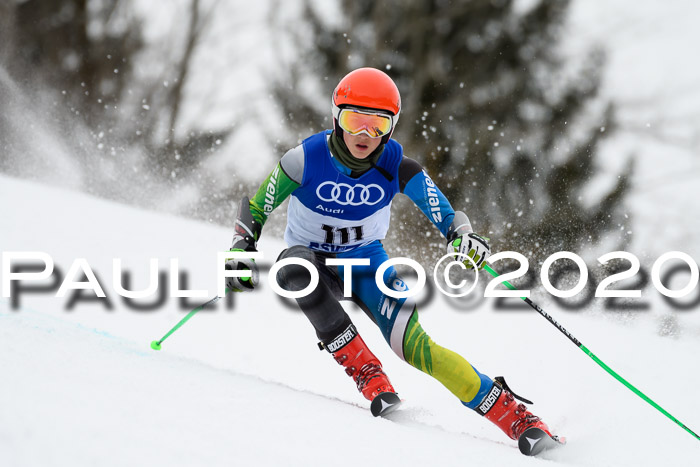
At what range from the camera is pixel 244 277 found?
2.84 meters

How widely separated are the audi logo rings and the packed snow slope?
34.5 inches

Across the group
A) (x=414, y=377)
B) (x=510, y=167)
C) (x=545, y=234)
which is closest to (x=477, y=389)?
(x=414, y=377)

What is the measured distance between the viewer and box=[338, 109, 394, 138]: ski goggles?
2891 millimetres

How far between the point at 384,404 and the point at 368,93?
133 centimetres

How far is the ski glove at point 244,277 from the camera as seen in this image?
2.85 metres

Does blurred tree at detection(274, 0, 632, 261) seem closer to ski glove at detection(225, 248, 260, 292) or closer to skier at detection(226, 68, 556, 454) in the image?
skier at detection(226, 68, 556, 454)

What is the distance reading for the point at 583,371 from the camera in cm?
443

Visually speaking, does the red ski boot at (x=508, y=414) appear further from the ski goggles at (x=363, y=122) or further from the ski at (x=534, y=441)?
the ski goggles at (x=363, y=122)

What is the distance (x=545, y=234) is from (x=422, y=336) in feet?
37.1

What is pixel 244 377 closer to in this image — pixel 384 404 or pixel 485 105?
pixel 384 404

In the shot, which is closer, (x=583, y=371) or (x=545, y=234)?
(x=583, y=371)

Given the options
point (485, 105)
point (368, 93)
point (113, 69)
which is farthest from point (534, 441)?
point (113, 69)

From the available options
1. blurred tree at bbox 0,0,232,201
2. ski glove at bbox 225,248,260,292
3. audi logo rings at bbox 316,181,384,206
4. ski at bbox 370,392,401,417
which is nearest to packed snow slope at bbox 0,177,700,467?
ski at bbox 370,392,401,417

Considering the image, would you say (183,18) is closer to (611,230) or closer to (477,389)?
(611,230)
